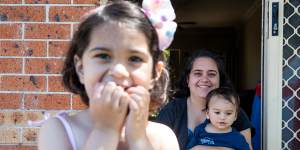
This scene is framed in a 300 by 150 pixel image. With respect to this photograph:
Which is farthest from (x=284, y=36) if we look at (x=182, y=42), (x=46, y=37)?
(x=182, y=42)

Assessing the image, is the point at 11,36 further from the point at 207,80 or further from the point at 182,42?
the point at 182,42

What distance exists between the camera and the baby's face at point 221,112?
2.96 metres

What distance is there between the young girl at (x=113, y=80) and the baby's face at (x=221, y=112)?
1.55 meters

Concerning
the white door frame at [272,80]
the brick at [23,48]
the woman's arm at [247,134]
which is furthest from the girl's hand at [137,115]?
the white door frame at [272,80]

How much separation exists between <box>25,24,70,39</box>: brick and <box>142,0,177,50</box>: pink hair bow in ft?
4.64

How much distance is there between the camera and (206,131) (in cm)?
297

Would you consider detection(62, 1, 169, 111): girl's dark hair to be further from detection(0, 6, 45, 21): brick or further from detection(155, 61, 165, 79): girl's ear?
detection(0, 6, 45, 21): brick

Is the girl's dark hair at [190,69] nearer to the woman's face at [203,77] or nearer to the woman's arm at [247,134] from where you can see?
the woman's face at [203,77]

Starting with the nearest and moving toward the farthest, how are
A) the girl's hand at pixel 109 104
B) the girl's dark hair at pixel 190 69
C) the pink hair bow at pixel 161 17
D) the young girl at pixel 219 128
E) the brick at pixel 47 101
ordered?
the girl's hand at pixel 109 104
the pink hair bow at pixel 161 17
the brick at pixel 47 101
the young girl at pixel 219 128
the girl's dark hair at pixel 190 69

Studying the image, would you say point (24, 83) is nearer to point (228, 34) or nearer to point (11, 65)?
point (11, 65)

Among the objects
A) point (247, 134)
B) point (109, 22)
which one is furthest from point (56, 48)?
point (109, 22)

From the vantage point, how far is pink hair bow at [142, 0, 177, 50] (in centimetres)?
143

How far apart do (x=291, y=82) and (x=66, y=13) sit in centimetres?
160

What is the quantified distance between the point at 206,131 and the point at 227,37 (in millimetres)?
8696
